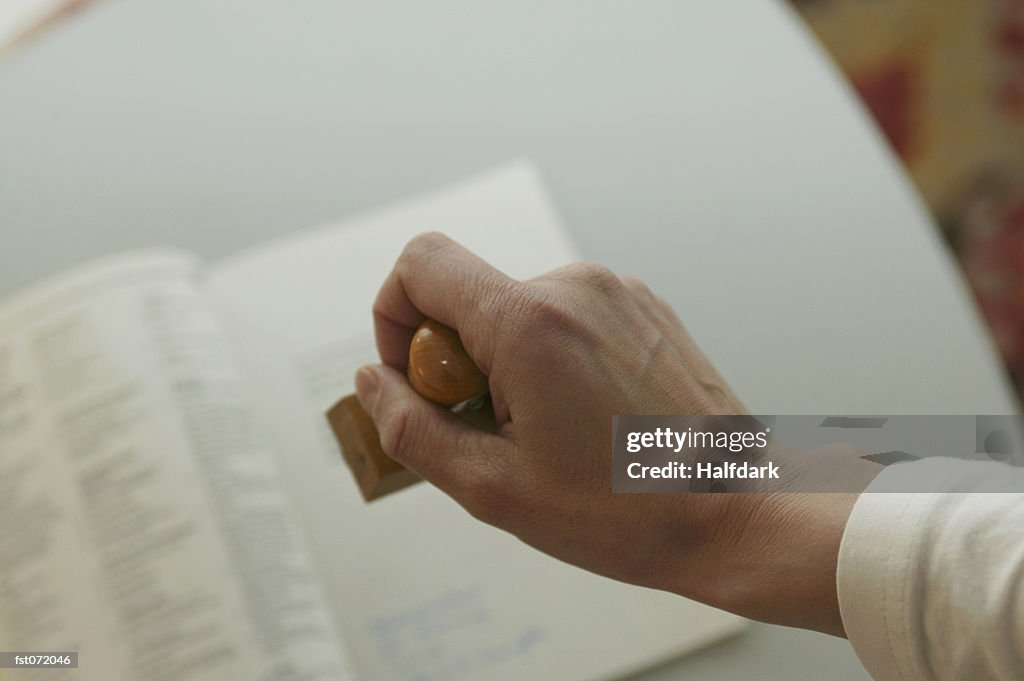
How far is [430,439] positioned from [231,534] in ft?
0.47

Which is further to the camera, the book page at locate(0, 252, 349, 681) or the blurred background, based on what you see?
the blurred background

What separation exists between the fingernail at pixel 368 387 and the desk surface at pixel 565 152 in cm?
21

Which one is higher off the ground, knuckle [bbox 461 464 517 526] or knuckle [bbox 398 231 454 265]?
knuckle [bbox 398 231 454 265]

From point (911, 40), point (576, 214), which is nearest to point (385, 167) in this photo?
point (576, 214)

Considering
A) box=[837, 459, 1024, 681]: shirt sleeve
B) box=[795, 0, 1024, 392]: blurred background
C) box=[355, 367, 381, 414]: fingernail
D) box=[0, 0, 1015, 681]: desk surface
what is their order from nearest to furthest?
box=[837, 459, 1024, 681]: shirt sleeve < box=[355, 367, 381, 414]: fingernail < box=[0, 0, 1015, 681]: desk surface < box=[795, 0, 1024, 392]: blurred background

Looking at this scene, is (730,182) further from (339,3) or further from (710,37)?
(339,3)

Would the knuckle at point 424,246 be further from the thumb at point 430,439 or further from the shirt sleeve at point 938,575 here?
the shirt sleeve at point 938,575

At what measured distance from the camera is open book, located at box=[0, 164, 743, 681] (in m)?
0.50

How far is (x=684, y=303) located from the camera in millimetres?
619

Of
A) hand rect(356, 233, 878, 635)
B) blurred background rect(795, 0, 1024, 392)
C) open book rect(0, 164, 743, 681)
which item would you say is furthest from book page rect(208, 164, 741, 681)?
blurred background rect(795, 0, 1024, 392)

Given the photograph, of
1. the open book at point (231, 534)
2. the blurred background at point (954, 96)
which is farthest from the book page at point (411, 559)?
the blurred background at point (954, 96)
